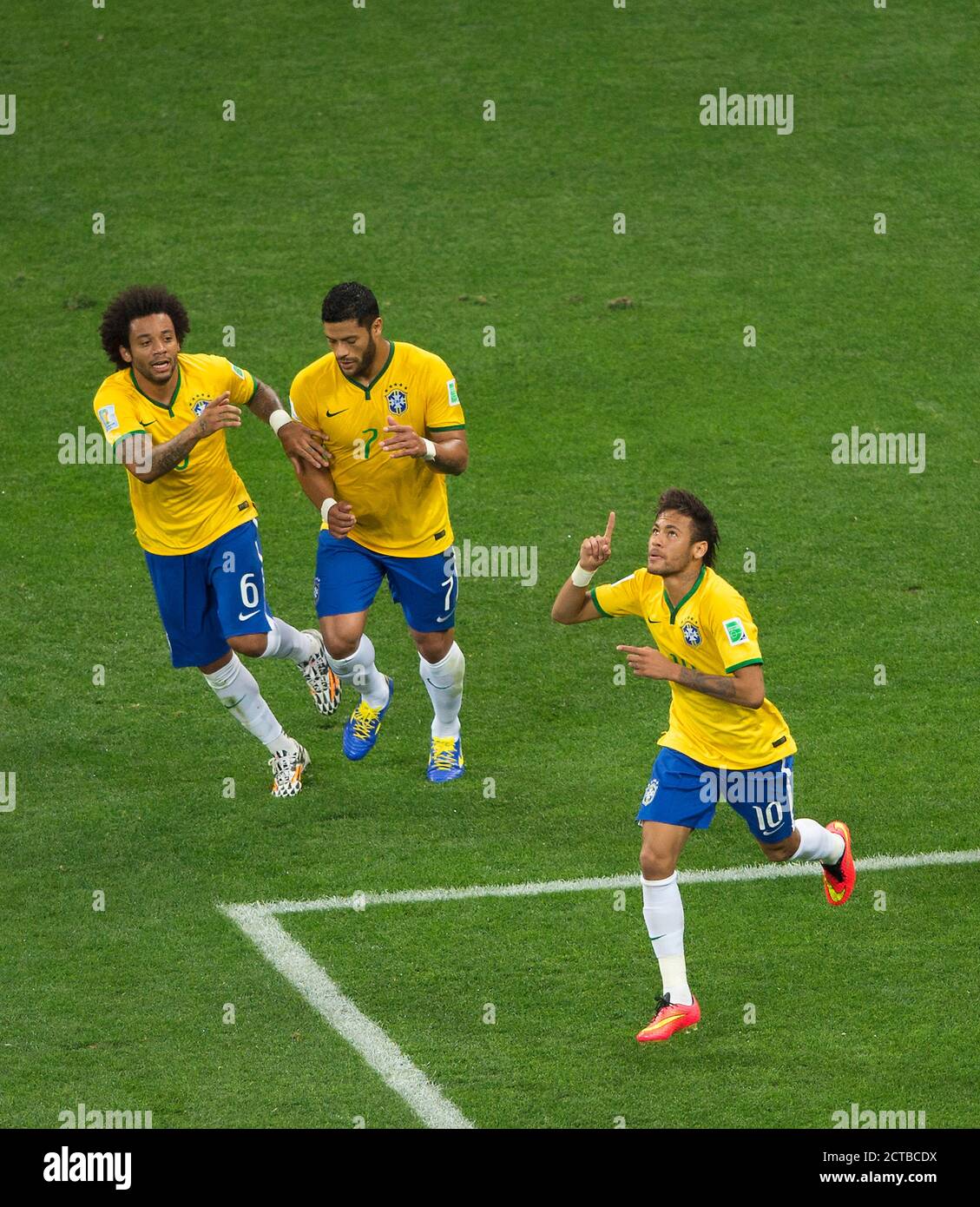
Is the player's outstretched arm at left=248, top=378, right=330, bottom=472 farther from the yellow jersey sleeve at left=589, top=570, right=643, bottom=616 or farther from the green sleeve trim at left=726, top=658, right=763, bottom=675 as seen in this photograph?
the green sleeve trim at left=726, top=658, right=763, bottom=675

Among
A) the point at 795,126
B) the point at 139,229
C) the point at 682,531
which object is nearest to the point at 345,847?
the point at 682,531

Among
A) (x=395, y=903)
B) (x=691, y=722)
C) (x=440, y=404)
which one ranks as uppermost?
(x=440, y=404)

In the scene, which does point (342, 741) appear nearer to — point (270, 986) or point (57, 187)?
point (270, 986)

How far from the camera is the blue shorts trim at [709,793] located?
7.11m

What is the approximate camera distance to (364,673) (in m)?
9.38

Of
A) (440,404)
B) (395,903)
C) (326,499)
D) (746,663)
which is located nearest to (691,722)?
(746,663)

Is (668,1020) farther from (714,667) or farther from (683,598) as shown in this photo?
(683,598)

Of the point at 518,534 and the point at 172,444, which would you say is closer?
the point at 172,444

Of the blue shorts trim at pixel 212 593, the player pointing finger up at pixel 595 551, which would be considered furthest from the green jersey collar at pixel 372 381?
the player pointing finger up at pixel 595 551

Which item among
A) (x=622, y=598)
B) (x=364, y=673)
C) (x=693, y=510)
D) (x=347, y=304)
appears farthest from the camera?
(x=364, y=673)

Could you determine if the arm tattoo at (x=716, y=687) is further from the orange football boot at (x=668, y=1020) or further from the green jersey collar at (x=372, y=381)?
the green jersey collar at (x=372, y=381)

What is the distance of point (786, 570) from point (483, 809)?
3.69 meters

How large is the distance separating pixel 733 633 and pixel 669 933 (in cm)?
125

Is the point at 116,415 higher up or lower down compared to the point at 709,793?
higher up
